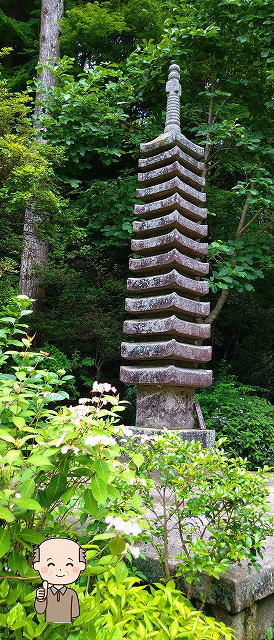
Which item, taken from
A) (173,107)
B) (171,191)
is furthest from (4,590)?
(173,107)

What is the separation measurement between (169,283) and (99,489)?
2.71 m

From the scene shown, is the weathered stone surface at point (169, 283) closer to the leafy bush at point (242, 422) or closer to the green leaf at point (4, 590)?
the leafy bush at point (242, 422)

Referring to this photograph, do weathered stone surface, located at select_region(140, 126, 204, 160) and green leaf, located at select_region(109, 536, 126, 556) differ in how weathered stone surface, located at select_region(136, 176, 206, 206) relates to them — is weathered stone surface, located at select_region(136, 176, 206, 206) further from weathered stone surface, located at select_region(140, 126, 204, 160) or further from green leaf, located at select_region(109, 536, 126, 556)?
green leaf, located at select_region(109, 536, 126, 556)

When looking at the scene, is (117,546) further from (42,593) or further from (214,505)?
(214,505)

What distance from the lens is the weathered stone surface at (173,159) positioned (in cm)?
407

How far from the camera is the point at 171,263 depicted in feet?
12.4

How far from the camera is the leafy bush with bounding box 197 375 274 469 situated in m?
5.04

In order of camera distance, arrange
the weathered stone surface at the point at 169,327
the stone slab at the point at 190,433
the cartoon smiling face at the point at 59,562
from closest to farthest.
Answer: the cartoon smiling face at the point at 59,562 → the stone slab at the point at 190,433 → the weathered stone surface at the point at 169,327

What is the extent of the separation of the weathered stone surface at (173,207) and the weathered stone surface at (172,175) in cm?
24

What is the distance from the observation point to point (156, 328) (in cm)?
366

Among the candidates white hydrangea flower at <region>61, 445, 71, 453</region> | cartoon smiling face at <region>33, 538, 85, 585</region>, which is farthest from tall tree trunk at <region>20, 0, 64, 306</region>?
cartoon smiling face at <region>33, 538, 85, 585</region>

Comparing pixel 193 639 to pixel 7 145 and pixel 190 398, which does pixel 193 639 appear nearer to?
pixel 190 398

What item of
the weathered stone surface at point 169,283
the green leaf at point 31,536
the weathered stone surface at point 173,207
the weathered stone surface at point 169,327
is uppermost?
the weathered stone surface at point 173,207

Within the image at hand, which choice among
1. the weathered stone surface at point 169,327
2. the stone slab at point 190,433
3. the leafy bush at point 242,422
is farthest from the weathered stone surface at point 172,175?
the leafy bush at point 242,422
